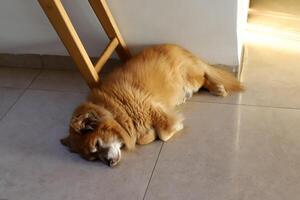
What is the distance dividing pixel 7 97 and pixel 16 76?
0.67ft

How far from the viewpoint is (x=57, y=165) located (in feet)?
5.54

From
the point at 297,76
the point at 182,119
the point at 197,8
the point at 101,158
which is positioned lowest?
the point at 297,76

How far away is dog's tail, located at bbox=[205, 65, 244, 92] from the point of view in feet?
6.41

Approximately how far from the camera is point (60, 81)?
2.24 metres

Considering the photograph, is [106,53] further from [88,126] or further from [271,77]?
[271,77]

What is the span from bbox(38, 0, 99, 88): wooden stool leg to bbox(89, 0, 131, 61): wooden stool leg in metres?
0.20

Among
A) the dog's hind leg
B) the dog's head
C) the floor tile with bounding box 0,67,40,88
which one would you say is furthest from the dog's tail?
the floor tile with bounding box 0,67,40,88

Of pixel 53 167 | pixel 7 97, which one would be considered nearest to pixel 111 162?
pixel 53 167

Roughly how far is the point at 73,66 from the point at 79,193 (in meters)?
0.94

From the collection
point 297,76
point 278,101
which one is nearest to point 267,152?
point 278,101

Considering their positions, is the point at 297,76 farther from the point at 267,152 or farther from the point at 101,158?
the point at 101,158

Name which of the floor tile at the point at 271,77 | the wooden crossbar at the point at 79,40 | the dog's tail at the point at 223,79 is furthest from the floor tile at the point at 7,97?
the floor tile at the point at 271,77

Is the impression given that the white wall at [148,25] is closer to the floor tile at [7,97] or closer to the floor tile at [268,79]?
the floor tile at [268,79]

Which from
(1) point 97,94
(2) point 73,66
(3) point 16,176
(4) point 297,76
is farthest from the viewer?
(2) point 73,66
